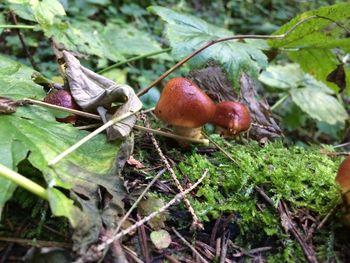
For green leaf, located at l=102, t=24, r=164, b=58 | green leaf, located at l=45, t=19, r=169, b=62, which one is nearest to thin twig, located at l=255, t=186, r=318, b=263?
green leaf, located at l=45, t=19, r=169, b=62

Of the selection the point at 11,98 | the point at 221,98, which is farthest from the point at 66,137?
the point at 221,98

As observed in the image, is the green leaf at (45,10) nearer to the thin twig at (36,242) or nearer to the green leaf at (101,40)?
the green leaf at (101,40)

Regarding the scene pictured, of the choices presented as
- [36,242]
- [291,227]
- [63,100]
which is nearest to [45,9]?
[63,100]

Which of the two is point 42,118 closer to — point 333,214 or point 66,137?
point 66,137

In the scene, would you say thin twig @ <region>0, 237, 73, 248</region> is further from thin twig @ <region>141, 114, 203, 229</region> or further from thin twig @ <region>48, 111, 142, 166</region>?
thin twig @ <region>141, 114, 203, 229</region>

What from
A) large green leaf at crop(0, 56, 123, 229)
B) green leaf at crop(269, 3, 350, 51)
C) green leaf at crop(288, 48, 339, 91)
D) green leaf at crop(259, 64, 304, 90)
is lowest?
green leaf at crop(259, 64, 304, 90)

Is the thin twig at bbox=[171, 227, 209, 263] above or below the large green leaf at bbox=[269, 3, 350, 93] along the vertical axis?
below

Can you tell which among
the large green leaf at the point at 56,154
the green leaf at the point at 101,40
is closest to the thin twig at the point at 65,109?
the large green leaf at the point at 56,154
